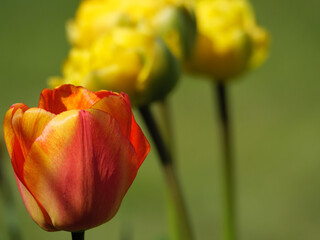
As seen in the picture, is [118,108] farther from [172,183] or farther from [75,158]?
[172,183]

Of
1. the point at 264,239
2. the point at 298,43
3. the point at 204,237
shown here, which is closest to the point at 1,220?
the point at 204,237

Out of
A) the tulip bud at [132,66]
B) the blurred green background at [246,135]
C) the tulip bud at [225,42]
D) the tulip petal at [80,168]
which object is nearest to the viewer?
the tulip petal at [80,168]

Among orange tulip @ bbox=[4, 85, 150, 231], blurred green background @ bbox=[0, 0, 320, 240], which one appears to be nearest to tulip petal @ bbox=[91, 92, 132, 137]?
orange tulip @ bbox=[4, 85, 150, 231]

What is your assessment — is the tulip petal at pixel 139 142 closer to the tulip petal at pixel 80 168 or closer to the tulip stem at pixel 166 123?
the tulip petal at pixel 80 168

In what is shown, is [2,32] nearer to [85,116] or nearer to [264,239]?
[264,239]

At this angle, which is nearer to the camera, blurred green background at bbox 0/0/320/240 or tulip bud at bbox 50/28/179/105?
tulip bud at bbox 50/28/179/105

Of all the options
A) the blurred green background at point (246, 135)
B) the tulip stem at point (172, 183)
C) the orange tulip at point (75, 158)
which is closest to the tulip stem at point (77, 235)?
the orange tulip at point (75, 158)

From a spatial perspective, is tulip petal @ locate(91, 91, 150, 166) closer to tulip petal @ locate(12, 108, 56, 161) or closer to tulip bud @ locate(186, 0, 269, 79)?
tulip petal @ locate(12, 108, 56, 161)
